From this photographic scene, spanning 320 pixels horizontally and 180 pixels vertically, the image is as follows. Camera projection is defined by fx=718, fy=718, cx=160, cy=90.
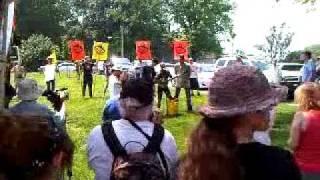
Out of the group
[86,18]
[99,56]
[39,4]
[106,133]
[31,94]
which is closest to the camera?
[106,133]

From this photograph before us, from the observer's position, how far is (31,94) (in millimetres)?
6762

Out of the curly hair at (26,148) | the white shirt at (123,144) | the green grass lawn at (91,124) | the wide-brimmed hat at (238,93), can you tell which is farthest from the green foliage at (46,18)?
the curly hair at (26,148)

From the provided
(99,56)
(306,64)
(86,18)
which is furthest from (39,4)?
(306,64)

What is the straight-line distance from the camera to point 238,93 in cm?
313

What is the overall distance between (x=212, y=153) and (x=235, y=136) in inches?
7.0

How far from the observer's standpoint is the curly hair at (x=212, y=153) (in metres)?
2.89

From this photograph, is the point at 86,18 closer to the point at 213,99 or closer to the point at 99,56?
the point at 99,56

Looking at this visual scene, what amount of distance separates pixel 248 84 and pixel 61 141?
1005 millimetres

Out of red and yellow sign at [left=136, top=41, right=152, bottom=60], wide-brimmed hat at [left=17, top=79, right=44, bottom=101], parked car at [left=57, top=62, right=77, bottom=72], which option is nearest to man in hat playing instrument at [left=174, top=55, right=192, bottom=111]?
red and yellow sign at [left=136, top=41, right=152, bottom=60]

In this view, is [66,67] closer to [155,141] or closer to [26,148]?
[155,141]

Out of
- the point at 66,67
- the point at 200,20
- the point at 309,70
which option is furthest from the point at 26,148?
the point at 200,20

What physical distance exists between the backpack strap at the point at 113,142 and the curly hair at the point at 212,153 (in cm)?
121

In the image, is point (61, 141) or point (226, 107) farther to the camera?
point (226, 107)

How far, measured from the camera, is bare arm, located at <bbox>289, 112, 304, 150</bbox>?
5.98m
